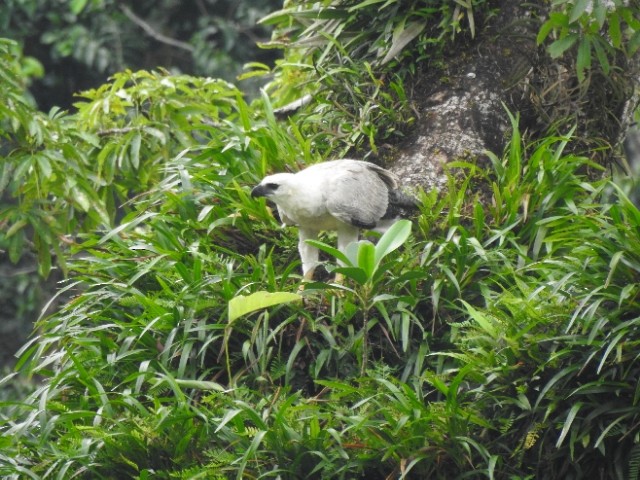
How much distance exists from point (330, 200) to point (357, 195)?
0.48ft

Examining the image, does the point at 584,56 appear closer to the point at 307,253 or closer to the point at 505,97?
the point at 505,97

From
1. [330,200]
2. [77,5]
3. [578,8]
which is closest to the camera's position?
[578,8]

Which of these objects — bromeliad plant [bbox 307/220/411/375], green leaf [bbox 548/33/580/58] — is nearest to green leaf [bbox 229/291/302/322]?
bromeliad plant [bbox 307/220/411/375]

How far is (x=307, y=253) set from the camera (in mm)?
5094

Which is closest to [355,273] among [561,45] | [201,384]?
[201,384]

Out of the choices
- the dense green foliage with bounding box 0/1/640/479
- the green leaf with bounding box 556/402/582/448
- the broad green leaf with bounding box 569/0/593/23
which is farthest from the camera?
the broad green leaf with bounding box 569/0/593/23

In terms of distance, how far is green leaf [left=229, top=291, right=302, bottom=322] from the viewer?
452cm

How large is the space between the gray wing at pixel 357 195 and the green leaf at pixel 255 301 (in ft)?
1.65

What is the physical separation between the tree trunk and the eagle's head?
105 centimetres

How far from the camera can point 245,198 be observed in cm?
547

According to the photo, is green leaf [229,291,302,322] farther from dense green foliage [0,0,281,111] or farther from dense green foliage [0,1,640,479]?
dense green foliage [0,0,281,111]

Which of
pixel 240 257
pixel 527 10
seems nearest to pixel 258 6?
pixel 527 10

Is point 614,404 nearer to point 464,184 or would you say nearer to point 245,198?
point 464,184

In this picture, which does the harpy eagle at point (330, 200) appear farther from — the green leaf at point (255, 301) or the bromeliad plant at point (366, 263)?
the green leaf at point (255, 301)
